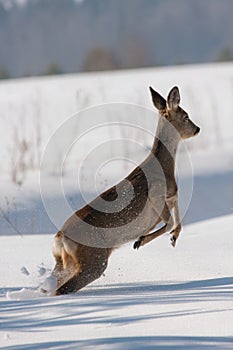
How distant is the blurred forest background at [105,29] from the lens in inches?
4991

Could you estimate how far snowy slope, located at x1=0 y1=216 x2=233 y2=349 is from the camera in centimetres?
493

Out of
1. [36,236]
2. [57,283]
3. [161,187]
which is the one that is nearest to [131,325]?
[57,283]

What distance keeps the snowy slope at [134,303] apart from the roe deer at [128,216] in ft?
0.68

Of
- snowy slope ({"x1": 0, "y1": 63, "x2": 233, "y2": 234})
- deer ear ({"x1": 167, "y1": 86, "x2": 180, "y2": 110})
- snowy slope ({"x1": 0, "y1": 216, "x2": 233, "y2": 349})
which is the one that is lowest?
snowy slope ({"x1": 0, "y1": 216, "x2": 233, "y2": 349})

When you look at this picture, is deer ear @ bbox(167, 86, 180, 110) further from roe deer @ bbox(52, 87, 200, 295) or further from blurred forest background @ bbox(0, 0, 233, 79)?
blurred forest background @ bbox(0, 0, 233, 79)

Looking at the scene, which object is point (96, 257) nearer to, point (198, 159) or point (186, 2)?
point (198, 159)

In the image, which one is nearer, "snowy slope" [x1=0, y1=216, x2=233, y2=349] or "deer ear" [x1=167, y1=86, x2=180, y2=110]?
"snowy slope" [x1=0, y1=216, x2=233, y2=349]

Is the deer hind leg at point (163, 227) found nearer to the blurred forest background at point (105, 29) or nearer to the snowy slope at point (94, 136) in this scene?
the snowy slope at point (94, 136)

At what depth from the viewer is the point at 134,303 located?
18.7ft

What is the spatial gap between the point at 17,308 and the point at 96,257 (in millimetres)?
1034

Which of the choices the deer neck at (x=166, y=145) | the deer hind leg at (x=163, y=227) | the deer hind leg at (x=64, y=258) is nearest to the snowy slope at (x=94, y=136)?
the deer neck at (x=166, y=145)

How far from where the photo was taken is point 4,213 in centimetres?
1010

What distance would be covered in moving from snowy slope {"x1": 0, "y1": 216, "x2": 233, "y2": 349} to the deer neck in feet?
2.42

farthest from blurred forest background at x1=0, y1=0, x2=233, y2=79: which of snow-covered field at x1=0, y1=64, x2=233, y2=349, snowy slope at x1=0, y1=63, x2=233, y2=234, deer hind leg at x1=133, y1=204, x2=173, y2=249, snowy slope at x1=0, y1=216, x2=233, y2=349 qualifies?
deer hind leg at x1=133, y1=204, x2=173, y2=249
